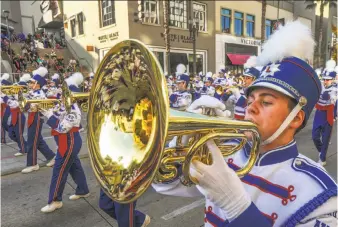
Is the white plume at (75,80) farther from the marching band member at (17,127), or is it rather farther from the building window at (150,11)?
the building window at (150,11)

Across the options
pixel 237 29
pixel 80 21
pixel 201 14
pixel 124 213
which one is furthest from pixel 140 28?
pixel 124 213

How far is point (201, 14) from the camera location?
22.5m

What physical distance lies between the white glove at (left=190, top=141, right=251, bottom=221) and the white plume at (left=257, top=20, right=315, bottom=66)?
685 mm

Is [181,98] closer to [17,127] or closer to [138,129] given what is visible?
[17,127]

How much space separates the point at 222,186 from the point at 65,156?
10.5ft

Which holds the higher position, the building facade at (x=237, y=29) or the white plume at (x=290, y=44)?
the building facade at (x=237, y=29)

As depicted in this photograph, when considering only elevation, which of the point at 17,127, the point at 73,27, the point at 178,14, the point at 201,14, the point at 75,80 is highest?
the point at 201,14

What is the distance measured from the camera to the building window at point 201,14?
72.2ft

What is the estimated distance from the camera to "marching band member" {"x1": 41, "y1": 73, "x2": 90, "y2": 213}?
12.3 ft

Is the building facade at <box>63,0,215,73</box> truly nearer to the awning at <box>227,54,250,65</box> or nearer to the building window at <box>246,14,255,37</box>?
the awning at <box>227,54,250,65</box>

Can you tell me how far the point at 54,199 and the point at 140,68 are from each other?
317 cm

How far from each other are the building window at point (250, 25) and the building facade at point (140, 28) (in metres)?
5.31

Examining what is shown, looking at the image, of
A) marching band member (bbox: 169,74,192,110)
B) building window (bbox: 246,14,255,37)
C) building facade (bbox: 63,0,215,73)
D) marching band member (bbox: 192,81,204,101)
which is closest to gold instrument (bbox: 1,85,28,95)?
marching band member (bbox: 169,74,192,110)

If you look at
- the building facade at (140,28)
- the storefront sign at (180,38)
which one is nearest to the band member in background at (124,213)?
the building facade at (140,28)
